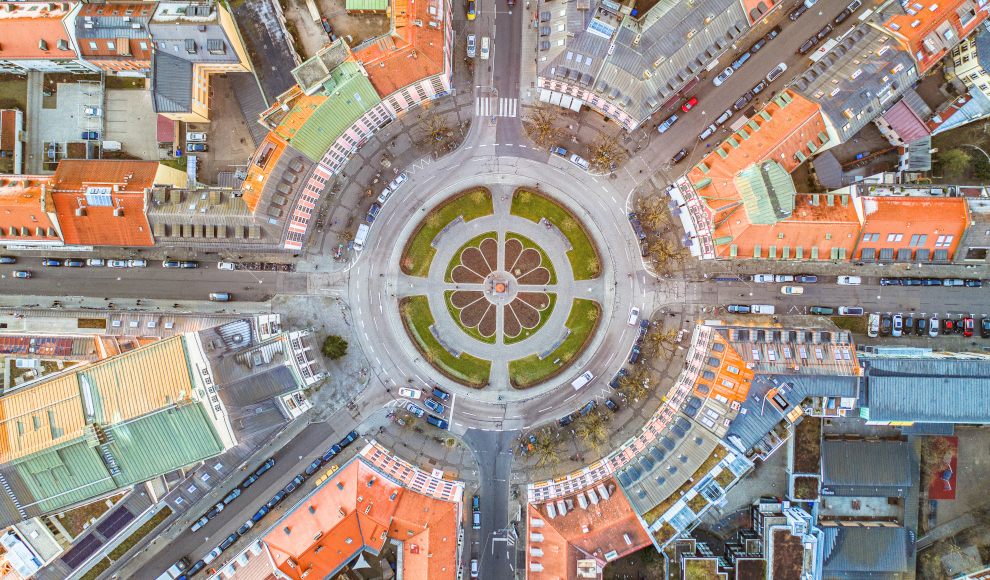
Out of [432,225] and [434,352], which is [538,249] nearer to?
[432,225]

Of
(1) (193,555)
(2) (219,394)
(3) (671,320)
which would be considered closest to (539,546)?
(3) (671,320)

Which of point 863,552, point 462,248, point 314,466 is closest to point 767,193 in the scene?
point 462,248

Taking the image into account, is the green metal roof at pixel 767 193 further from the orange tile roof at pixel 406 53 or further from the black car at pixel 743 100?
the orange tile roof at pixel 406 53

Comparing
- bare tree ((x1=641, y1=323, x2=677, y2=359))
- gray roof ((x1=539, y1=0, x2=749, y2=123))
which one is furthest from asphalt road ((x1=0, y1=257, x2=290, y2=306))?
bare tree ((x1=641, y1=323, x2=677, y2=359))

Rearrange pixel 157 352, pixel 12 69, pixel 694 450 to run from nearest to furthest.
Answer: pixel 157 352, pixel 694 450, pixel 12 69

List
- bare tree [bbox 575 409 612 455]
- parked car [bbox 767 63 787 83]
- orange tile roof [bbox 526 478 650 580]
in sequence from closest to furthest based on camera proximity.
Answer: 1. orange tile roof [bbox 526 478 650 580]
2. parked car [bbox 767 63 787 83]
3. bare tree [bbox 575 409 612 455]

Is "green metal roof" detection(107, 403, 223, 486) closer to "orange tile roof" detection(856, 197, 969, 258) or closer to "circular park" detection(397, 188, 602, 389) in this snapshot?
"circular park" detection(397, 188, 602, 389)

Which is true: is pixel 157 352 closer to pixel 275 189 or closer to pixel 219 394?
pixel 219 394
